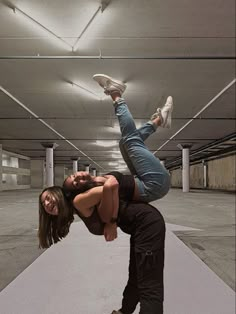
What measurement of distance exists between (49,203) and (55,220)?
0.18 meters

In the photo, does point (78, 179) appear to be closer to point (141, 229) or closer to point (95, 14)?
point (141, 229)

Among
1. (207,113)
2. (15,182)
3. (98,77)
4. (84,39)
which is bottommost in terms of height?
(15,182)

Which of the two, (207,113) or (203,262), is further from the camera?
(207,113)

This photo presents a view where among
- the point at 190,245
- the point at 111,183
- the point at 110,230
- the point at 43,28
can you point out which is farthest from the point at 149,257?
the point at 43,28

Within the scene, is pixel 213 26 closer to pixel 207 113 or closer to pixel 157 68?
pixel 157 68

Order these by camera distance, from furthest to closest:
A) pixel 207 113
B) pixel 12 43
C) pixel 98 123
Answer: pixel 207 113 → pixel 98 123 → pixel 12 43

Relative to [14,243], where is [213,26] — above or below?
above

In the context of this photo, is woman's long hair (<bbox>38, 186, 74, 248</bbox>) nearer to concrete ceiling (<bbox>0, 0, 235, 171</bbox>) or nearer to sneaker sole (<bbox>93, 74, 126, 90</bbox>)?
sneaker sole (<bbox>93, 74, 126, 90</bbox>)

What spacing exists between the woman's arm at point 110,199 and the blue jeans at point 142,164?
145 millimetres

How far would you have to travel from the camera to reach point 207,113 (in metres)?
7.60

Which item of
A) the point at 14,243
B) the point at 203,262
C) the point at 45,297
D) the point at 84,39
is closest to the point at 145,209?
the point at 45,297

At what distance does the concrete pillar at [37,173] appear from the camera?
34.0 m

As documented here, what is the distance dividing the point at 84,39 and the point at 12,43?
1.20 metres

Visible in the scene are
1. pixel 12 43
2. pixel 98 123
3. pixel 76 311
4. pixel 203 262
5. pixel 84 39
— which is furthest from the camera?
pixel 98 123
